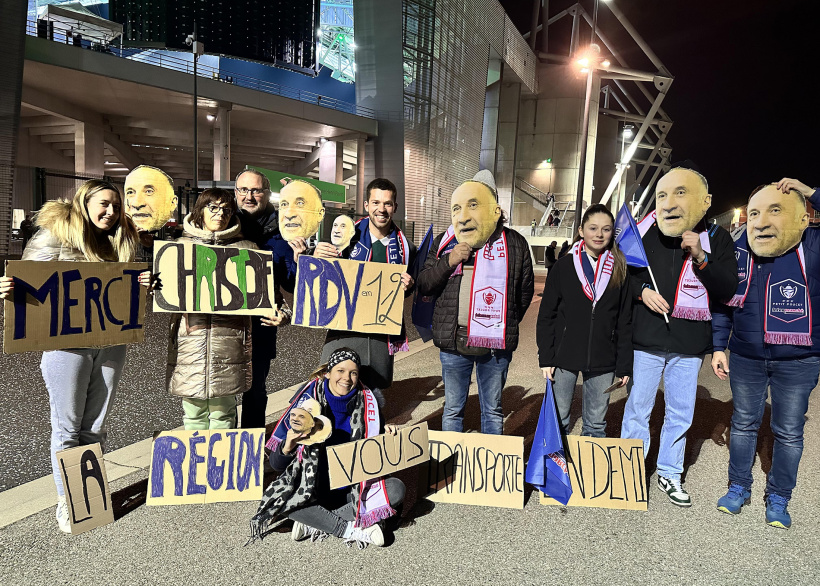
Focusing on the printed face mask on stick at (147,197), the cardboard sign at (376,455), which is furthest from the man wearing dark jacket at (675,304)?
the printed face mask on stick at (147,197)

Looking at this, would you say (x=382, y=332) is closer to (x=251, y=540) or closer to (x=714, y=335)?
(x=251, y=540)

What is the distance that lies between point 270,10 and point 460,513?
39726mm

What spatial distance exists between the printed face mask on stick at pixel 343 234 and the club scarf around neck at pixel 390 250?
Answer: 0.24 ft

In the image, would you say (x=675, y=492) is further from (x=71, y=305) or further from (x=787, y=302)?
(x=71, y=305)

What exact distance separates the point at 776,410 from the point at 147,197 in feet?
12.9

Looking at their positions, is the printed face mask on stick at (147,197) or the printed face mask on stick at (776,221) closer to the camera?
the printed face mask on stick at (776,221)

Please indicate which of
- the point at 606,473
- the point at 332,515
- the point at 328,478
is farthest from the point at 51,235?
the point at 606,473

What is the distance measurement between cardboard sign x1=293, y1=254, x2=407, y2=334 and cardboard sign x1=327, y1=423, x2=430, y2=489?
0.65 m

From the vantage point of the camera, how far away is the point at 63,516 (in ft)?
9.62

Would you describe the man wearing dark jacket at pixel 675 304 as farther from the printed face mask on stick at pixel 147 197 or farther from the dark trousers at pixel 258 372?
the printed face mask on stick at pixel 147 197

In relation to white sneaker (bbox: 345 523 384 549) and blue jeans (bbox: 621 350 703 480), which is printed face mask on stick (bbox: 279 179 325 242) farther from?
blue jeans (bbox: 621 350 703 480)

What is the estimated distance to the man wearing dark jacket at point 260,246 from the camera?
3.53 meters

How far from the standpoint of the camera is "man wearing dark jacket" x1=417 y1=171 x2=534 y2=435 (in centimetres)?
350

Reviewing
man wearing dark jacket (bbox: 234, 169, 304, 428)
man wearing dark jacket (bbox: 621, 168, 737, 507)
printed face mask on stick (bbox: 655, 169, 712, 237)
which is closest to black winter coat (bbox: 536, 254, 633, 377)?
man wearing dark jacket (bbox: 621, 168, 737, 507)
